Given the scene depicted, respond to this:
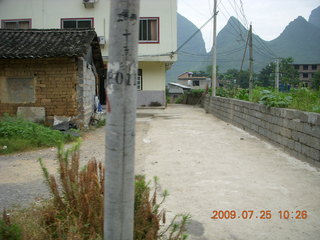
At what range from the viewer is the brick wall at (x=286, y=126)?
602cm

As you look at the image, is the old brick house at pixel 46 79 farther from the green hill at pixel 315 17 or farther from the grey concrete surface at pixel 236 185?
the green hill at pixel 315 17

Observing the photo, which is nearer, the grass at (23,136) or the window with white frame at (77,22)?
the grass at (23,136)

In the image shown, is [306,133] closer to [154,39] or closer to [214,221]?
[214,221]

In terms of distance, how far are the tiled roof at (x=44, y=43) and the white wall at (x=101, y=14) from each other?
7.94 metres

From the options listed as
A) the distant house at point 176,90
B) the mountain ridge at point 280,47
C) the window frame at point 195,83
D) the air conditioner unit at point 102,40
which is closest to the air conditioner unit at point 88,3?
the air conditioner unit at point 102,40

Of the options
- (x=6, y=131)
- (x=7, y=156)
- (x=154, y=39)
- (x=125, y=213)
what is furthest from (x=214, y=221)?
(x=154, y=39)

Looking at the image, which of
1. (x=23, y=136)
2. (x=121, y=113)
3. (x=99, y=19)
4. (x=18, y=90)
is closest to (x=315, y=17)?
(x=99, y=19)

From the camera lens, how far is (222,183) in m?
5.09

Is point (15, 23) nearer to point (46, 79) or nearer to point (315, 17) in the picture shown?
point (46, 79)

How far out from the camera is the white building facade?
779 inches

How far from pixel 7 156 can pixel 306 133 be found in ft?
21.3

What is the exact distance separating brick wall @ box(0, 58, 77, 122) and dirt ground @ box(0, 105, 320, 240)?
7.05 feet

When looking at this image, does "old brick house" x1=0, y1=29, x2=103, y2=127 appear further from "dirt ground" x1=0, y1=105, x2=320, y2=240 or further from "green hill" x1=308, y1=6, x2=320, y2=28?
"green hill" x1=308, y1=6, x2=320, y2=28
